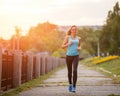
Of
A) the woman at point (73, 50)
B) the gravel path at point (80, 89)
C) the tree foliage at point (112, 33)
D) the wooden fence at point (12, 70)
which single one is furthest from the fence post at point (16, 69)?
the tree foliage at point (112, 33)

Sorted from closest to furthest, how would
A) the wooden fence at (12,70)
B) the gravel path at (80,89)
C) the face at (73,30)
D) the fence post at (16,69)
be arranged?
the gravel path at (80,89), the face at (73,30), the wooden fence at (12,70), the fence post at (16,69)

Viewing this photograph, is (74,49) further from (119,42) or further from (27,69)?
(119,42)

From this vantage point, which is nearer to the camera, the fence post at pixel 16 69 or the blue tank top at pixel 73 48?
the blue tank top at pixel 73 48

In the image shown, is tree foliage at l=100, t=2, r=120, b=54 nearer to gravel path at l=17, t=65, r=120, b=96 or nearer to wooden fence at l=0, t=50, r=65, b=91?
wooden fence at l=0, t=50, r=65, b=91

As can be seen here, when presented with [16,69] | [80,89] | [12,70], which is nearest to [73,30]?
[80,89]

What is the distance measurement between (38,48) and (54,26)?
43.2 metres

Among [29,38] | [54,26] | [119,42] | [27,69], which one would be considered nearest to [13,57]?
[27,69]

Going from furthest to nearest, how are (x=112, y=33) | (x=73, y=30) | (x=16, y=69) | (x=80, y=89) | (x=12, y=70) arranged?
1. (x=112, y=33)
2. (x=16, y=69)
3. (x=12, y=70)
4. (x=80, y=89)
5. (x=73, y=30)

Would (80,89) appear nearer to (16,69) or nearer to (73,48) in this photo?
(73,48)

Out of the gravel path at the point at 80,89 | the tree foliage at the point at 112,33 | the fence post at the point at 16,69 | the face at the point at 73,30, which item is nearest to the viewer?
the gravel path at the point at 80,89

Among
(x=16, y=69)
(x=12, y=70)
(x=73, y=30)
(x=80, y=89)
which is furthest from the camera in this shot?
(x=16, y=69)

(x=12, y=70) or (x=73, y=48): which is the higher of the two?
(x=73, y=48)

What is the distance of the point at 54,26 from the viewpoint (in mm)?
160250

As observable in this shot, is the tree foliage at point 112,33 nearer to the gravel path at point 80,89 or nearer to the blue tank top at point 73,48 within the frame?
the gravel path at point 80,89
